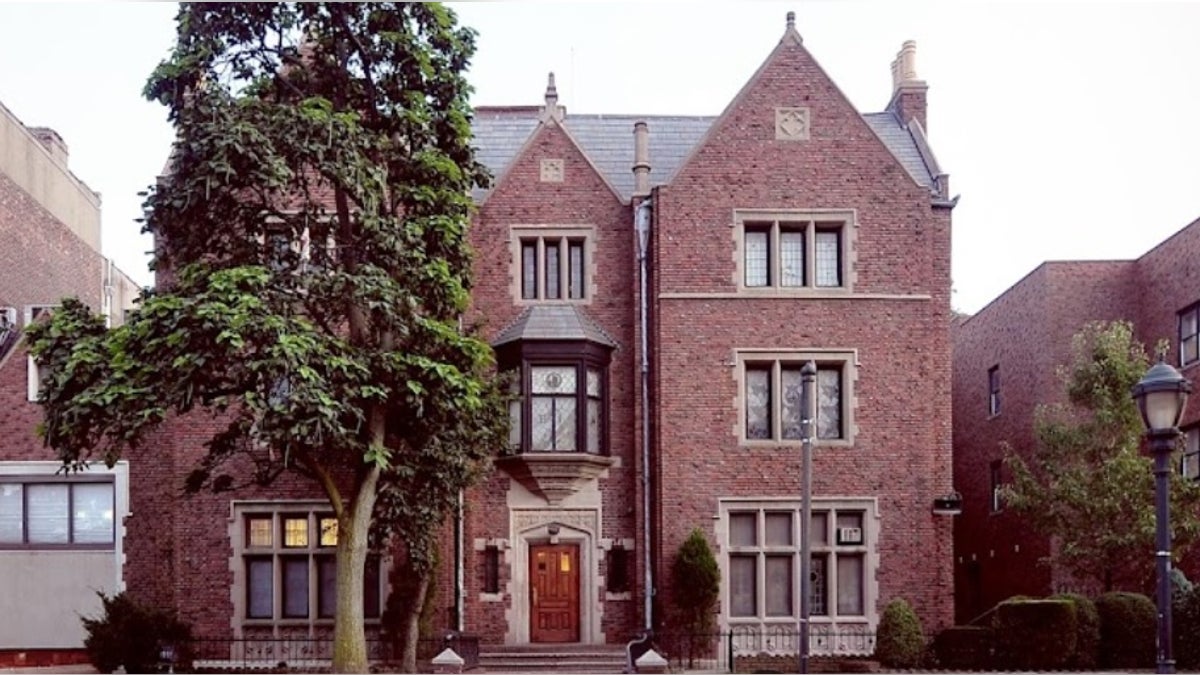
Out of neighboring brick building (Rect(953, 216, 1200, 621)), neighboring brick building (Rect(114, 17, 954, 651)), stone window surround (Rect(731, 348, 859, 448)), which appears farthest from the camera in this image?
neighboring brick building (Rect(953, 216, 1200, 621))

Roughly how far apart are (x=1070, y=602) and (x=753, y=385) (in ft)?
23.3

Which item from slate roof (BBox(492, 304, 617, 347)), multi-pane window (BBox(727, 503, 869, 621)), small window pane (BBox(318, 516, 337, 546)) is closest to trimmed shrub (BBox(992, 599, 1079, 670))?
multi-pane window (BBox(727, 503, 869, 621))

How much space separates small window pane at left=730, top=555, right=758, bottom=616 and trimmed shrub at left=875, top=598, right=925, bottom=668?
254 centimetres

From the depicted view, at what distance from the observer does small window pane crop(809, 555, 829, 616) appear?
28.4m

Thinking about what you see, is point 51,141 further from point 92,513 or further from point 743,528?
point 743,528

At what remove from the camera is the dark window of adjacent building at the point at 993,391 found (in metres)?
37.3

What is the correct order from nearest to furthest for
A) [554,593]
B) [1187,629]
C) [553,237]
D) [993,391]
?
[1187,629]
[554,593]
[553,237]
[993,391]

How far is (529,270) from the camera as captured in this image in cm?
2942

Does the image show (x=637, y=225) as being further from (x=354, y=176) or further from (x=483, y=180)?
(x=354, y=176)

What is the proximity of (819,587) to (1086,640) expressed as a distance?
5.00m

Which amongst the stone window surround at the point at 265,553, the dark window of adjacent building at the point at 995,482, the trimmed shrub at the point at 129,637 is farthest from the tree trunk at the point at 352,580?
the dark window of adjacent building at the point at 995,482

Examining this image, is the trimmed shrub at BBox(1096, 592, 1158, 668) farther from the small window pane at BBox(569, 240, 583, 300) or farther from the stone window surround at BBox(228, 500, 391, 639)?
the stone window surround at BBox(228, 500, 391, 639)

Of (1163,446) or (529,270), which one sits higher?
(529,270)

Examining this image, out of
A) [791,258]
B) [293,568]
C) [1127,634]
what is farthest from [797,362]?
[293,568]
